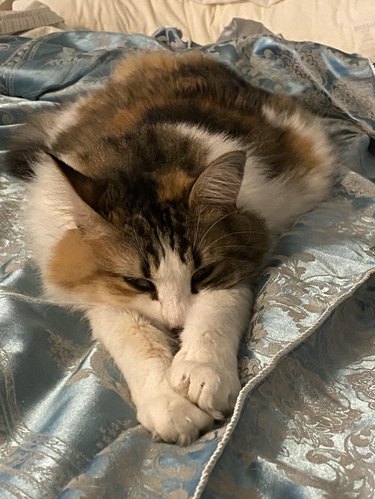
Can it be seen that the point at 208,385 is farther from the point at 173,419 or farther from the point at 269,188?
the point at 269,188

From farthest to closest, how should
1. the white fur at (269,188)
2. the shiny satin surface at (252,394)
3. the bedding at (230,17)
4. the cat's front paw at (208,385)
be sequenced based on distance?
1. the bedding at (230,17)
2. the white fur at (269,188)
3. the cat's front paw at (208,385)
4. the shiny satin surface at (252,394)

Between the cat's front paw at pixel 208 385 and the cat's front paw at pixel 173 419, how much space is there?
0.04 feet

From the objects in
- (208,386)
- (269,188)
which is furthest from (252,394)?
(269,188)

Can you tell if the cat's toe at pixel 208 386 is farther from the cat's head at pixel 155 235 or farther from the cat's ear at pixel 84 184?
the cat's ear at pixel 84 184

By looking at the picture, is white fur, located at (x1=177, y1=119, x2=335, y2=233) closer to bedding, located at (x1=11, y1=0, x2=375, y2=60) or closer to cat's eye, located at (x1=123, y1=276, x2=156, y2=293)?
cat's eye, located at (x1=123, y1=276, x2=156, y2=293)

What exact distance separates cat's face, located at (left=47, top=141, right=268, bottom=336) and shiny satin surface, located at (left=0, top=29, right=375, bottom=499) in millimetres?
105

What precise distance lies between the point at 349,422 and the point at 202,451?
235 mm

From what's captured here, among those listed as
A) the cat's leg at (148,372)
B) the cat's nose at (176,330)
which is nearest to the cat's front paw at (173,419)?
the cat's leg at (148,372)

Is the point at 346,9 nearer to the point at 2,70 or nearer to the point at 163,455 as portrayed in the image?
the point at 2,70

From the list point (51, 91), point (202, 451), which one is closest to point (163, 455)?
point (202, 451)

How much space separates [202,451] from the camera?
0.86m

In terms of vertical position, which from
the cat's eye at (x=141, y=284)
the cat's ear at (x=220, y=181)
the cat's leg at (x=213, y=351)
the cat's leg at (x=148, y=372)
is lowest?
the cat's leg at (x=148, y=372)

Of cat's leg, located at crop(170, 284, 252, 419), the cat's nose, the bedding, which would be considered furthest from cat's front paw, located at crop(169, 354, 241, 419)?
the bedding

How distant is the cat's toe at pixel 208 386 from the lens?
0.94 meters
